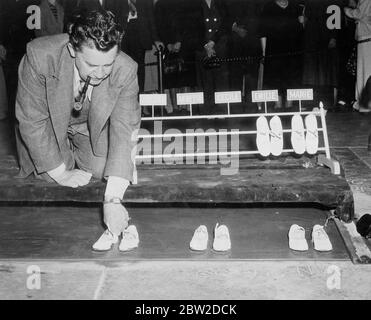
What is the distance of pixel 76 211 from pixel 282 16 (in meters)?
4.83

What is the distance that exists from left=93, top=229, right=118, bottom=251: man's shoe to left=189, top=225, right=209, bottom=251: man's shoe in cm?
49

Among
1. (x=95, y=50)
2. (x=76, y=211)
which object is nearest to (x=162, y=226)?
(x=76, y=211)

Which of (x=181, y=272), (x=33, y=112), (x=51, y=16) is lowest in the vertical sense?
(x=181, y=272)

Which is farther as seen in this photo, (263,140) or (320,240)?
(263,140)

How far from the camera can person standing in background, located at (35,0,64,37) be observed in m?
6.59

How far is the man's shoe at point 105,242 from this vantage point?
9.18 ft

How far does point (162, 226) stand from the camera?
10.7 feet

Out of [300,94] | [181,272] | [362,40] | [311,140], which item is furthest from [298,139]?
[362,40]

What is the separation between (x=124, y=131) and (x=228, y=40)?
479cm

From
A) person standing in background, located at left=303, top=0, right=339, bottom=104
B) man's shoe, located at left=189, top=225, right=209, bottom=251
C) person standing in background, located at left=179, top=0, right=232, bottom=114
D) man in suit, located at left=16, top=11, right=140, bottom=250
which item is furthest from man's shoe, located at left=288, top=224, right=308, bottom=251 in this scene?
person standing in background, located at left=303, top=0, right=339, bottom=104

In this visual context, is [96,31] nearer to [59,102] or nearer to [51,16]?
[59,102]

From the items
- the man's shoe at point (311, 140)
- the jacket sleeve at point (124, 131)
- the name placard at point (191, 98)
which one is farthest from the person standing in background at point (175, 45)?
the jacket sleeve at point (124, 131)

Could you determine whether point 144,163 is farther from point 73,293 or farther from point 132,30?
point 132,30

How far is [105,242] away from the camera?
2826 millimetres
